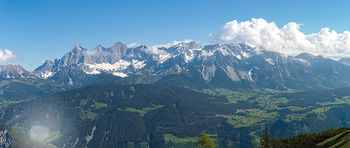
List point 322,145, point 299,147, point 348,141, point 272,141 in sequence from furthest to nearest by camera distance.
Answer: point 272,141
point 299,147
point 322,145
point 348,141

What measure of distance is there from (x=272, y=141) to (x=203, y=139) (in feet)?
134

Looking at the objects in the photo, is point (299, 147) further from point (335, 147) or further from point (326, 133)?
point (335, 147)

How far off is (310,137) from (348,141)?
1097 inches

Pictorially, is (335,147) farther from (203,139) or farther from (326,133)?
(203,139)

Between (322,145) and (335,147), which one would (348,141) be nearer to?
(335,147)

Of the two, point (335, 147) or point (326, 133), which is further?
point (326, 133)

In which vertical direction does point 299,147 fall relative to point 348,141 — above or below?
below

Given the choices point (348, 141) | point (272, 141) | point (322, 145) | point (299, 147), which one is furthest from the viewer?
point (272, 141)

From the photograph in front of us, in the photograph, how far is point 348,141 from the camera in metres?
85.1

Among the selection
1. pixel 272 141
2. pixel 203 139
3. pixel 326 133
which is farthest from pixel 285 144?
pixel 203 139

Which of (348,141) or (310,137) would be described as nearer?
(348,141)

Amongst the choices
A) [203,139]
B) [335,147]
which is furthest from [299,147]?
[203,139]

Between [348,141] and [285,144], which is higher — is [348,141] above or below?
above

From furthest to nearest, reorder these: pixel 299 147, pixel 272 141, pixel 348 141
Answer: pixel 272 141 → pixel 299 147 → pixel 348 141
